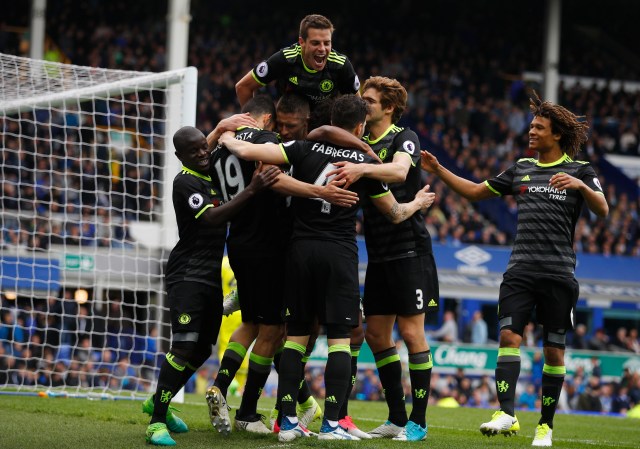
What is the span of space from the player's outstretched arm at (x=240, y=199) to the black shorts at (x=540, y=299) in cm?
219

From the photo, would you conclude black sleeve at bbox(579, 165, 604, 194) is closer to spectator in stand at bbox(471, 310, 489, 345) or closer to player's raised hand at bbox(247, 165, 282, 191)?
player's raised hand at bbox(247, 165, 282, 191)

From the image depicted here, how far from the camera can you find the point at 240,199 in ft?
22.3

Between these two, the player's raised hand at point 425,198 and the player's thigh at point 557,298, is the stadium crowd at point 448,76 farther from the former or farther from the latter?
the player's thigh at point 557,298

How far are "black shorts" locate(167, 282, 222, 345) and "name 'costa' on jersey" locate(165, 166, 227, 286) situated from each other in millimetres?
55

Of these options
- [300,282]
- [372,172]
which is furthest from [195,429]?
[372,172]

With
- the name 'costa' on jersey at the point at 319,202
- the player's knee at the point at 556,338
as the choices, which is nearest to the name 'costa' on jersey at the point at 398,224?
the name 'costa' on jersey at the point at 319,202

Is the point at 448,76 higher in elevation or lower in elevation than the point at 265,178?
higher

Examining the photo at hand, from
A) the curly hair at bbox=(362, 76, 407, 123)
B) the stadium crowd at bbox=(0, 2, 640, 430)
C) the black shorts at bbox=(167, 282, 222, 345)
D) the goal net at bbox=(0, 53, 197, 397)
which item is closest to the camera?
the black shorts at bbox=(167, 282, 222, 345)

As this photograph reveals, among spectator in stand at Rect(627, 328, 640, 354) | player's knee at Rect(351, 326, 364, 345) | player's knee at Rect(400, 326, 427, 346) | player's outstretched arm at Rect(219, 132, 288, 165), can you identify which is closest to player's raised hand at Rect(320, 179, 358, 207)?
player's outstretched arm at Rect(219, 132, 288, 165)

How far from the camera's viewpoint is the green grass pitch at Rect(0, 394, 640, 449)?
6617 millimetres

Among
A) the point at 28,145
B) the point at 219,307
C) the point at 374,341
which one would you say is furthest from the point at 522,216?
the point at 28,145

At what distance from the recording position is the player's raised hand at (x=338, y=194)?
6.74 metres

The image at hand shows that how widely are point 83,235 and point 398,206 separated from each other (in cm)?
1153

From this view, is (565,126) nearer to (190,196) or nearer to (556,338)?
(556,338)
